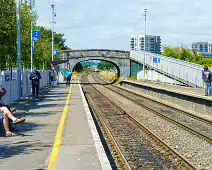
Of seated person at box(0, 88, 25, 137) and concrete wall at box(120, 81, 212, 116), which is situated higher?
seated person at box(0, 88, 25, 137)

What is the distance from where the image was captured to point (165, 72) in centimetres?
4794

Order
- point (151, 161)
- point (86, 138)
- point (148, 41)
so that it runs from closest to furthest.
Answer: point (151, 161)
point (86, 138)
point (148, 41)

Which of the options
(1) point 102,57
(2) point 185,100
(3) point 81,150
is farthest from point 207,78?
(1) point 102,57

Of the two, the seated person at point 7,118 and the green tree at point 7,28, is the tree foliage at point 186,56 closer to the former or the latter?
the green tree at point 7,28

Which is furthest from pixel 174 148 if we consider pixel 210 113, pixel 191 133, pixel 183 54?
pixel 183 54

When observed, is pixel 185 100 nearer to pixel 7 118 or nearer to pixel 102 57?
pixel 7 118

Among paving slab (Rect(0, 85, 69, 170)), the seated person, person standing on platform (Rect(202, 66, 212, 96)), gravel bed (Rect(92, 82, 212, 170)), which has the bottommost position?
gravel bed (Rect(92, 82, 212, 170))

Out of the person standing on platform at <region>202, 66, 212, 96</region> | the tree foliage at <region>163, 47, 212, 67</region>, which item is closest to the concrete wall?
the person standing on platform at <region>202, 66, 212, 96</region>

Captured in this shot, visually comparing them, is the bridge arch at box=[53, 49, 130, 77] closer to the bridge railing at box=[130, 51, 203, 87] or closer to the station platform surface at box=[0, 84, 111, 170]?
the bridge railing at box=[130, 51, 203, 87]

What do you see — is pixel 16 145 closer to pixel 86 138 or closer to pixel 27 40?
pixel 86 138

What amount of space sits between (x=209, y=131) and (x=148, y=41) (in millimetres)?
157196

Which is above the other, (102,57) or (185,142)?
(102,57)

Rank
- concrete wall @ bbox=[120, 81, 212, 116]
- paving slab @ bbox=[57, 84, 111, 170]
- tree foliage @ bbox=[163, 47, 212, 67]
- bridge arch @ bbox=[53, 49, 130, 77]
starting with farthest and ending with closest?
bridge arch @ bbox=[53, 49, 130, 77] → tree foliage @ bbox=[163, 47, 212, 67] → concrete wall @ bbox=[120, 81, 212, 116] → paving slab @ bbox=[57, 84, 111, 170]

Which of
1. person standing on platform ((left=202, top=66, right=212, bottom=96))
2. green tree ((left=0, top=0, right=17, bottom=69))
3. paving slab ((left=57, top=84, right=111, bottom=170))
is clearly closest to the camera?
paving slab ((left=57, top=84, right=111, bottom=170))
